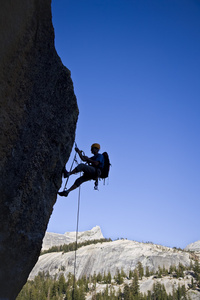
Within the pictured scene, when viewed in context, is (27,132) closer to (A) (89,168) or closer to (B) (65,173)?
(B) (65,173)

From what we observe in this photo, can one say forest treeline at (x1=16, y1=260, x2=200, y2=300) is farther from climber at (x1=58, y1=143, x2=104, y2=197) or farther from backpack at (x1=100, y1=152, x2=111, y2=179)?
climber at (x1=58, y1=143, x2=104, y2=197)

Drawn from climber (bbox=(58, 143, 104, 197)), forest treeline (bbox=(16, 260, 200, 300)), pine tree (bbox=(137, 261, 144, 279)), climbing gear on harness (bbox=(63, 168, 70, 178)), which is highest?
climber (bbox=(58, 143, 104, 197))

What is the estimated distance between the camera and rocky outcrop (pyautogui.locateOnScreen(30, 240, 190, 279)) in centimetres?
10888

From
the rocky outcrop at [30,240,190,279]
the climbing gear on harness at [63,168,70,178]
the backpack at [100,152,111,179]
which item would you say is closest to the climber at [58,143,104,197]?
the climbing gear on harness at [63,168,70,178]

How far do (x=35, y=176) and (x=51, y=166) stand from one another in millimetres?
551

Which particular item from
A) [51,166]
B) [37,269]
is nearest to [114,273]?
[37,269]

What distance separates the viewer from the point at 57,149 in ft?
19.9

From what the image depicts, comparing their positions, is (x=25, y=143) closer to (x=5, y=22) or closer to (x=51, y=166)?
(x=51, y=166)

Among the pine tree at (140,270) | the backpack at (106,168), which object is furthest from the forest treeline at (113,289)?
the backpack at (106,168)

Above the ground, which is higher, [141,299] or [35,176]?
[35,176]

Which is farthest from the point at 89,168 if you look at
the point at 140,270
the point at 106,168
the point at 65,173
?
the point at 140,270

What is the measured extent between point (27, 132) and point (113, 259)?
115736 mm

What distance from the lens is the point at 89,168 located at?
691cm

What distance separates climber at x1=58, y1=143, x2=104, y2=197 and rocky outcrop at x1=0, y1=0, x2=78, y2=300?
1.57 feet
